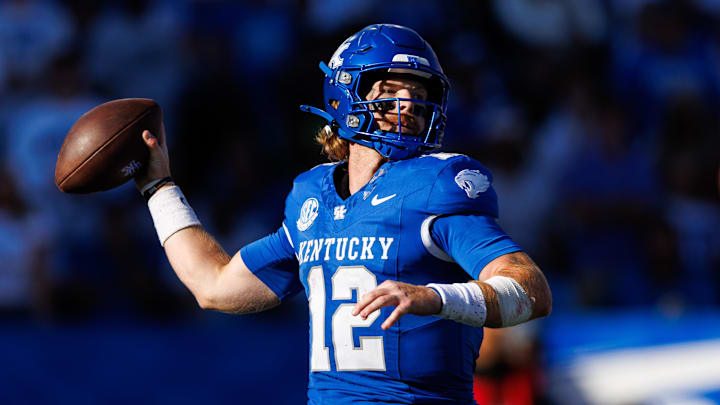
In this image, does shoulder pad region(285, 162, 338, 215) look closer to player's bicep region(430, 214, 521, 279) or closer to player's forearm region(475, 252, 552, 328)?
player's bicep region(430, 214, 521, 279)

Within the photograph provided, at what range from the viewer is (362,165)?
3057mm

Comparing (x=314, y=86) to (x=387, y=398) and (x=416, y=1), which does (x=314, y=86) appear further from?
(x=387, y=398)

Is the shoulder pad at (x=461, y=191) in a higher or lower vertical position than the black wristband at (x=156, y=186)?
lower

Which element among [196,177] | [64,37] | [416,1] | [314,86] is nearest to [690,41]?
[416,1]

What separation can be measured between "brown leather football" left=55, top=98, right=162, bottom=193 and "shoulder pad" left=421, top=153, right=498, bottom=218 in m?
1.21

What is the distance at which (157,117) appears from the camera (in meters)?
3.48

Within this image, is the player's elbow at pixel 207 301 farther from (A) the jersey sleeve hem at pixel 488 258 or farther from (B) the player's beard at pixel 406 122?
(A) the jersey sleeve hem at pixel 488 258

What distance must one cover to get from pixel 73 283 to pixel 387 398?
416cm

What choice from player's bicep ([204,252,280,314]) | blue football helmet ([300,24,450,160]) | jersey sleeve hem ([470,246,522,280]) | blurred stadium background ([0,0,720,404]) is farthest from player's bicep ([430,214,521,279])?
blurred stadium background ([0,0,720,404])

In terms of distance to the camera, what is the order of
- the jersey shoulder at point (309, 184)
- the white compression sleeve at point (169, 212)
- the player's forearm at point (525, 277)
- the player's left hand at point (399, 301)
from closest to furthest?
Result: 1. the player's left hand at point (399, 301)
2. the player's forearm at point (525, 277)
3. the jersey shoulder at point (309, 184)
4. the white compression sleeve at point (169, 212)

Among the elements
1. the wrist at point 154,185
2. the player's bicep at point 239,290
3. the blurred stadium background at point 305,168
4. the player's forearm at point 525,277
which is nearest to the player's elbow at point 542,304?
the player's forearm at point 525,277

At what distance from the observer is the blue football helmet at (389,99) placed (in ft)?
9.72

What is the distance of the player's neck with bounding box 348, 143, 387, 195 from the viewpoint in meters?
3.02

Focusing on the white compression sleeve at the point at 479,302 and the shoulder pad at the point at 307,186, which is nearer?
the white compression sleeve at the point at 479,302
